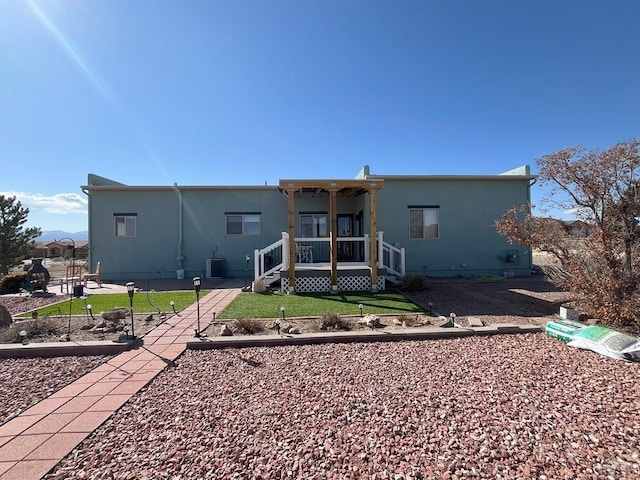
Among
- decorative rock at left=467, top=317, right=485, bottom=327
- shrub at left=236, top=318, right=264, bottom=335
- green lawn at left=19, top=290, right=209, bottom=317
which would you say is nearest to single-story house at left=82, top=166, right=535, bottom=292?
green lawn at left=19, top=290, right=209, bottom=317

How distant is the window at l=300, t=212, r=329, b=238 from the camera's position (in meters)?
12.5

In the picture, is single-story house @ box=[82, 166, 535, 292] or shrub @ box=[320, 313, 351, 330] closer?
shrub @ box=[320, 313, 351, 330]

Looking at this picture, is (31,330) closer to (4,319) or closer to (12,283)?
(4,319)

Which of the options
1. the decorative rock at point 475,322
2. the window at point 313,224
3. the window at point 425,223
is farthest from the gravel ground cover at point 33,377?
the window at point 425,223

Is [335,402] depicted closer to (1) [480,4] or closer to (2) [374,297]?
(2) [374,297]

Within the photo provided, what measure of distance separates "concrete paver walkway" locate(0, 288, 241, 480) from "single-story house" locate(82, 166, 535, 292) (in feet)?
23.5

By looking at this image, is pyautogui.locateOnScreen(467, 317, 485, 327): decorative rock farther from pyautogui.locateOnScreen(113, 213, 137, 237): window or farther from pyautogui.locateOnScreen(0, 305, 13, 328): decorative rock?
pyautogui.locateOnScreen(113, 213, 137, 237): window

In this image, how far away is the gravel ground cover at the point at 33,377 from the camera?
9.23 ft

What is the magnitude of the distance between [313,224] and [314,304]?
20.0 feet

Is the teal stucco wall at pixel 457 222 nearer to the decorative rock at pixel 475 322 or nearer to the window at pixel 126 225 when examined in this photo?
the decorative rock at pixel 475 322

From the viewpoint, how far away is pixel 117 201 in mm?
12062

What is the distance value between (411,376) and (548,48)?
421 inches

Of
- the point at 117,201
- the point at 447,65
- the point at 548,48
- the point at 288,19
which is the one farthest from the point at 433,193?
the point at 117,201

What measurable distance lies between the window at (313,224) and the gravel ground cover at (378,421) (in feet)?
29.5
